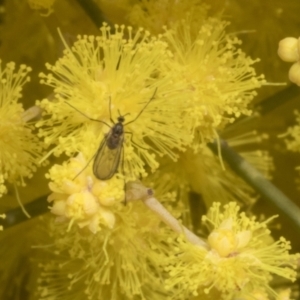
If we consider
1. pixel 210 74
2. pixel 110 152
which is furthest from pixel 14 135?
pixel 210 74

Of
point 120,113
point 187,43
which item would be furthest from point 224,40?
point 120,113

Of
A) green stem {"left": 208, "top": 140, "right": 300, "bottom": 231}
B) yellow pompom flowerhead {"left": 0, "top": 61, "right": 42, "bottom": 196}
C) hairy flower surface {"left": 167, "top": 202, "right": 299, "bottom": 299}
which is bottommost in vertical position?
hairy flower surface {"left": 167, "top": 202, "right": 299, "bottom": 299}

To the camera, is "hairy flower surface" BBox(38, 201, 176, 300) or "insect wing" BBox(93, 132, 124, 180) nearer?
"insect wing" BBox(93, 132, 124, 180)

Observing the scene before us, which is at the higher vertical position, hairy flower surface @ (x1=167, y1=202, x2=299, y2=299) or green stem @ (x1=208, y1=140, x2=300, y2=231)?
green stem @ (x1=208, y1=140, x2=300, y2=231)

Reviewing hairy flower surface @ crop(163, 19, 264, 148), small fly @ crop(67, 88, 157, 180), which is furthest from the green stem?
small fly @ crop(67, 88, 157, 180)

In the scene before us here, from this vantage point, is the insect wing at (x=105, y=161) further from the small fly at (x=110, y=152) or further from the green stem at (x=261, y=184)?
the green stem at (x=261, y=184)

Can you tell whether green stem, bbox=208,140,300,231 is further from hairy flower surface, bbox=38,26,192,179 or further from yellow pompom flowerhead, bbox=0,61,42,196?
yellow pompom flowerhead, bbox=0,61,42,196

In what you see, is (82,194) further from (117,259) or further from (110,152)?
(117,259)
